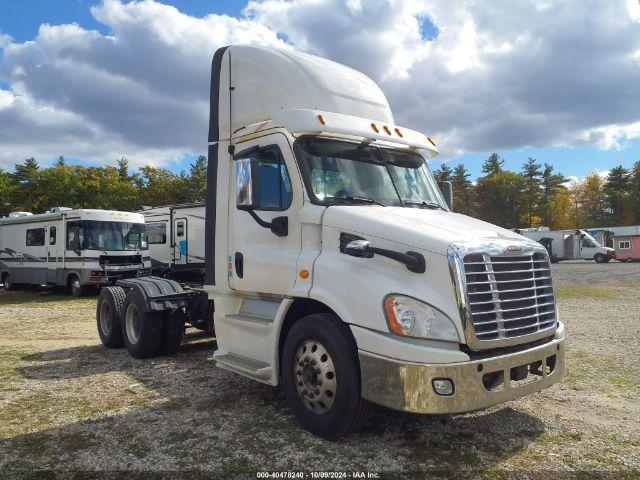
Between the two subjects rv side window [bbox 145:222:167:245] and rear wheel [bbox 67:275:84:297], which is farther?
rv side window [bbox 145:222:167:245]

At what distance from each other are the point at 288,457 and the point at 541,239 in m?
49.1

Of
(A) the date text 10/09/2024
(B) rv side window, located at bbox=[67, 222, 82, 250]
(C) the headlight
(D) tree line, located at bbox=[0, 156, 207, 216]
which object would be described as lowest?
(A) the date text 10/09/2024

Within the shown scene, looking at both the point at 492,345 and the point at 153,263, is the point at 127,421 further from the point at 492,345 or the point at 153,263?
the point at 153,263

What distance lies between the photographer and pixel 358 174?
5246 millimetres

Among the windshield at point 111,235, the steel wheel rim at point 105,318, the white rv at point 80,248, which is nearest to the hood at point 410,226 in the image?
the steel wheel rim at point 105,318

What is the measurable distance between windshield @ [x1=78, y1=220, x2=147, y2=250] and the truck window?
54.4 feet

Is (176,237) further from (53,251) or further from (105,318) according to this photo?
(105,318)

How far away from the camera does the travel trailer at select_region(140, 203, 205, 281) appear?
72.8ft

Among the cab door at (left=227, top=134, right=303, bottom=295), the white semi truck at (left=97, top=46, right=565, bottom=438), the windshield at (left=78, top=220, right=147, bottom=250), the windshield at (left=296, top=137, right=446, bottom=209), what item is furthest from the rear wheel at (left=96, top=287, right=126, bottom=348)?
the windshield at (left=78, top=220, right=147, bottom=250)

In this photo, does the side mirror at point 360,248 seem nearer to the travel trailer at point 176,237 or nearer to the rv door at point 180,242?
the travel trailer at point 176,237

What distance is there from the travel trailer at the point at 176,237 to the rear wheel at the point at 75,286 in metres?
3.34

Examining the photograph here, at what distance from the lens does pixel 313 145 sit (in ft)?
16.9

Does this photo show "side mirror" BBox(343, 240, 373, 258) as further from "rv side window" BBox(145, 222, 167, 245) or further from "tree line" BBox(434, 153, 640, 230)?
"tree line" BBox(434, 153, 640, 230)

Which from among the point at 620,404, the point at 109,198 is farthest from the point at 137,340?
the point at 109,198
